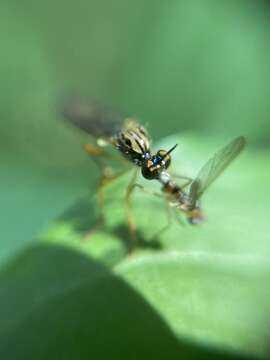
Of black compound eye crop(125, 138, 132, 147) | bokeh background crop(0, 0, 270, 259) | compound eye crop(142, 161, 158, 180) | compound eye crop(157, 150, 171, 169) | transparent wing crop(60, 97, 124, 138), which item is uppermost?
bokeh background crop(0, 0, 270, 259)

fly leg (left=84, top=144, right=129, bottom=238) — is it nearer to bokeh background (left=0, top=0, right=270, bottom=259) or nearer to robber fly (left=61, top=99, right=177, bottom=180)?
robber fly (left=61, top=99, right=177, bottom=180)

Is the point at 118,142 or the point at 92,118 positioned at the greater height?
the point at 92,118

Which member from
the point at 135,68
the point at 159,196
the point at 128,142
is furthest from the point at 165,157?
the point at 135,68

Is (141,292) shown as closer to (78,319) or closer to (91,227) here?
(78,319)

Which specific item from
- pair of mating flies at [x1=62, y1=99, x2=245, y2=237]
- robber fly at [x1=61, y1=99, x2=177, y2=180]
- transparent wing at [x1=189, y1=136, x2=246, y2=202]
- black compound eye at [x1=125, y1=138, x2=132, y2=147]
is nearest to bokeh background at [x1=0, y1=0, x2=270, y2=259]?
robber fly at [x1=61, y1=99, x2=177, y2=180]

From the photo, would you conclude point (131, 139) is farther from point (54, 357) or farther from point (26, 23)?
point (26, 23)

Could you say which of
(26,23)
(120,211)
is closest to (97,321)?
(120,211)

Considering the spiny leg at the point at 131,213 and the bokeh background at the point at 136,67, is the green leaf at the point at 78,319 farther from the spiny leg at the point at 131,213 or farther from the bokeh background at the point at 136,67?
the bokeh background at the point at 136,67
